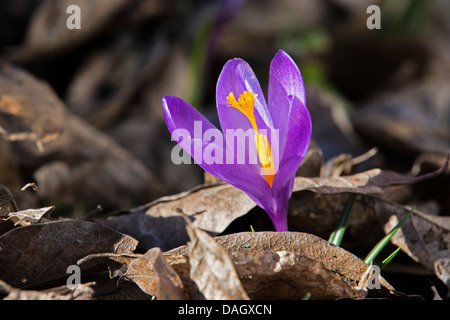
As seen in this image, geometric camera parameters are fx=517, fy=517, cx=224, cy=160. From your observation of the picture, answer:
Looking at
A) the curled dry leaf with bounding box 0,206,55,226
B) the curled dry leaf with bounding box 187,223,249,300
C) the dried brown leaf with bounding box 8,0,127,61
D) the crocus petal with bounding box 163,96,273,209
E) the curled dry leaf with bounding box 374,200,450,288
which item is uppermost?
the dried brown leaf with bounding box 8,0,127,61

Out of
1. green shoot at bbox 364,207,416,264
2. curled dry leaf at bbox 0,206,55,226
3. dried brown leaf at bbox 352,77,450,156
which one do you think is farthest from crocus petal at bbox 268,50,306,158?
dried brown leaf at bbox 352,77,450,156

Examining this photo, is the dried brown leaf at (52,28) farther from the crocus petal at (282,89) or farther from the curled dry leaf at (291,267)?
the curled dry leaf at (291,267)

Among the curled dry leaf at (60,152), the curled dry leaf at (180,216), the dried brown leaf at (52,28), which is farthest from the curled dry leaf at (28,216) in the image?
the dried brown leaf at (52,28)

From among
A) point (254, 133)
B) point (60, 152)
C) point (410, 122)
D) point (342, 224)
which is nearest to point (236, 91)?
point (254, 133)

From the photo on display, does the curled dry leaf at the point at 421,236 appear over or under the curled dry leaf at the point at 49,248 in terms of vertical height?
under

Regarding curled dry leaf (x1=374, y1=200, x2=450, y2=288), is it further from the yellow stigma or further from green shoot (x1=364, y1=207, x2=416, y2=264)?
the yellow stigma
